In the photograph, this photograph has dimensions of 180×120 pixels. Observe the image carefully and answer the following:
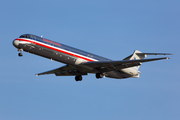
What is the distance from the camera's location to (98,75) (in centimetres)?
4712

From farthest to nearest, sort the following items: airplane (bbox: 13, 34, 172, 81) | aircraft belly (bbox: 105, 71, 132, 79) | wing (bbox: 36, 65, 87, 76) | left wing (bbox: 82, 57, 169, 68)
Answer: aircraft belly (bbox: 105, 71, 132, 79) < wing (bbox: 36, 65, 87, 76) < left wing (bbox: 82, 57, 169, 68) < airplane (bbox: 13, 34, 172, 81)

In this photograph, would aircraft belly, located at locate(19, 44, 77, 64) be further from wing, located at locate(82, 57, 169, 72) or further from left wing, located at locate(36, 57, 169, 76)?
wing, located at locate(82, 57, 169, 72)

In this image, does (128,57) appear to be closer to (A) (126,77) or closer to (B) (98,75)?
(A) (126,77)

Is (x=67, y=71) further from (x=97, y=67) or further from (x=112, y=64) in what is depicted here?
(x=112, y=64)

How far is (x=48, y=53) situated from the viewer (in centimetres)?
4216

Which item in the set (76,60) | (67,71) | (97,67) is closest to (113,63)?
(97,67)

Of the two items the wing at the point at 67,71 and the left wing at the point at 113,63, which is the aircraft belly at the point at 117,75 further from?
the wing at the point at 67,71

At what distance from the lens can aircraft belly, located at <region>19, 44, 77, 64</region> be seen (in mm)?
41438

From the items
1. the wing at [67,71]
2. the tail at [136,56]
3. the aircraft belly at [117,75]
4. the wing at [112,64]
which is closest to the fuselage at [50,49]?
the wing at [112,64]

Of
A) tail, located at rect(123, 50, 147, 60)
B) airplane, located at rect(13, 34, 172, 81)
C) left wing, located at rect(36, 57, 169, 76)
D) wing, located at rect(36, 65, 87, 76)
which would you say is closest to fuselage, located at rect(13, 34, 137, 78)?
airplane, located at rect(13, 34, 172, 81)

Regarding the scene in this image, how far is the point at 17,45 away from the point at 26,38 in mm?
1608

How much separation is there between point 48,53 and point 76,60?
435 centimetres

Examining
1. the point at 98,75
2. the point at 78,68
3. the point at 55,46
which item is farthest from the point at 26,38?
the point at 98,75

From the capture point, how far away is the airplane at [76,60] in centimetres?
4159
